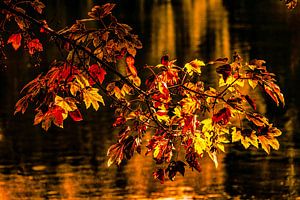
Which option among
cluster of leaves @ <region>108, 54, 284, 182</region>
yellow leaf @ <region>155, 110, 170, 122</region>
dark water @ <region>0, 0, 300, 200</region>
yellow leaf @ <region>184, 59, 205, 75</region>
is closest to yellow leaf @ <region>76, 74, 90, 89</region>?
cluster of leaves @ <region>108, 54, 284, 182</region>

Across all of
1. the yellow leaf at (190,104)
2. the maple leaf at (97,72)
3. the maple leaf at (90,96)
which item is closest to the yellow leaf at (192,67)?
the yellow leaf at (190,104)

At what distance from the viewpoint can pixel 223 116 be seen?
213 inches

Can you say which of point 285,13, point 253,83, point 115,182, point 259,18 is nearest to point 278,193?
point 115,182

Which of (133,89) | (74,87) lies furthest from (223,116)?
(74,87)

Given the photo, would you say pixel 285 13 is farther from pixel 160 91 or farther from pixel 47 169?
pixel 160 91

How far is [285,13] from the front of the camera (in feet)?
235

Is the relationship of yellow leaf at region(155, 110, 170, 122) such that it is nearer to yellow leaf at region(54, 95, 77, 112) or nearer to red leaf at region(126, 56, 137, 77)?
red leaf at region(126, 56, 137, 77)

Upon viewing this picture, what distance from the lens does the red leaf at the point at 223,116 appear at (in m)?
5.36

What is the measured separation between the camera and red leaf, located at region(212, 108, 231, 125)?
536 centimetres

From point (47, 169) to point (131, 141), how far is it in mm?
17052

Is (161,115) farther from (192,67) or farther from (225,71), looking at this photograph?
(225,71)

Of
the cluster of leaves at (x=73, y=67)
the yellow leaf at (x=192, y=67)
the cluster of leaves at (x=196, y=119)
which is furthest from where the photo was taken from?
the yellow leaf at (x=192, y=67)

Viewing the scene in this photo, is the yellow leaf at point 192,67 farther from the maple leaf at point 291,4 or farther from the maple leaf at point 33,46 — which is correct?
the maple leaf at point 33,46

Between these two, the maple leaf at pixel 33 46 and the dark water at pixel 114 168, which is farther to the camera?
the dark water at pixel 114 168
